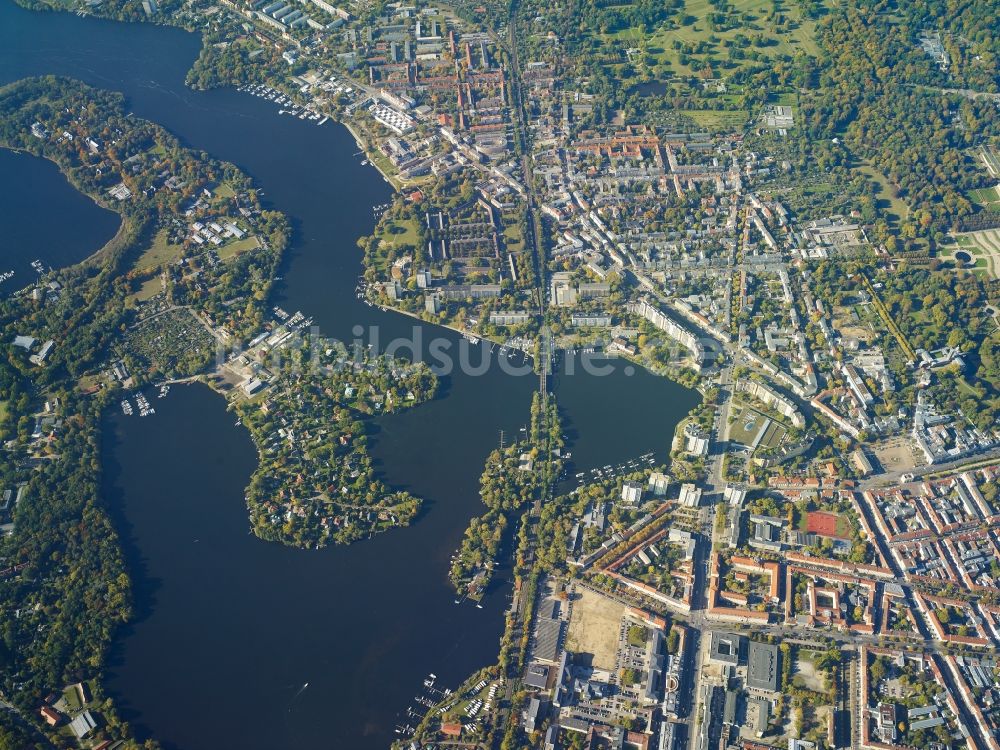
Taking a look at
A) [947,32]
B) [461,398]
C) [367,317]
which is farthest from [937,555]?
[947,32]

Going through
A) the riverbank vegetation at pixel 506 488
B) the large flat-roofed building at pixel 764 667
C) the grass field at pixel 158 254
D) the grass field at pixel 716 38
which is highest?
the grass field at pixel 716 38

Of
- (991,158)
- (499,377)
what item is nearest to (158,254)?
(499,377)

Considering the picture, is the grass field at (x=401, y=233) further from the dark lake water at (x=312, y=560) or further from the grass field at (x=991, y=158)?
the grass field at (x=991, y=158)

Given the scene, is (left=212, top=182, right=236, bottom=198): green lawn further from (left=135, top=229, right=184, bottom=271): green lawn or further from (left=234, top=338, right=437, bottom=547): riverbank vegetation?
(left=234, top=338, right=437, bottom=547): riverbank vegetation

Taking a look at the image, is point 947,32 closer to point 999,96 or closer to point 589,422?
point 999,96

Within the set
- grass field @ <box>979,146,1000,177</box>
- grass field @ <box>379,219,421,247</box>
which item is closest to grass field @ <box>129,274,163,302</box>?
grass field @ <box>379,219,421,247</box>

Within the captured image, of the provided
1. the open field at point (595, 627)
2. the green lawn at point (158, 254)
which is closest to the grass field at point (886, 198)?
the open field at point (595, 627)
